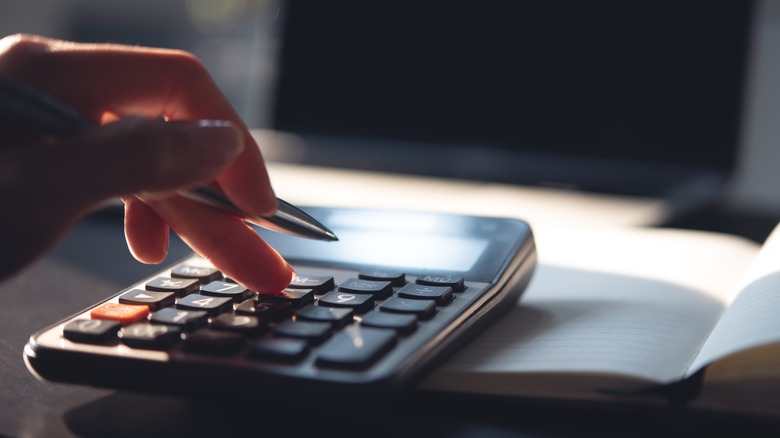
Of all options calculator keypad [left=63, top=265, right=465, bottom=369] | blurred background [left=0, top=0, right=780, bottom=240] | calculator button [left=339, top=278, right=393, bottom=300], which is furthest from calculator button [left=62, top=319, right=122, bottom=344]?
blurred background [left=0, top=0, right=780, bottom=240]

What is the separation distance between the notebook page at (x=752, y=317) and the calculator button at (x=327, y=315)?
0.45 ft

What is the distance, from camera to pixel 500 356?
37 cm

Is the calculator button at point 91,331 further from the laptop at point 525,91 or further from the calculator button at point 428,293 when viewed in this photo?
the laptop at point 525,91

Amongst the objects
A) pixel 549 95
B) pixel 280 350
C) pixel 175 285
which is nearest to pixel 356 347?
pixel 280 350

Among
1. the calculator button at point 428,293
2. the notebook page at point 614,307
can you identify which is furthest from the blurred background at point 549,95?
the calculator button at point 428,293

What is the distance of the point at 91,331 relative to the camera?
0.34m

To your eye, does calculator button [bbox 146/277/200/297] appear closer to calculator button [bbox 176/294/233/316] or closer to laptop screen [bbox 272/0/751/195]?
calculator button [bbox 176/294/233/316]

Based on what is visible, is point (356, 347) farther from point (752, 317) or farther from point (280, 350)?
point (752, 317)

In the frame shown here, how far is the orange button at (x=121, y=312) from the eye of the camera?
361 mm

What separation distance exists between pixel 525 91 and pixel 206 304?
22.3 inches

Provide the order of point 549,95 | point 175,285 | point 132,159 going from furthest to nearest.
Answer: point 549,95 → point 175,285 → point 132,159

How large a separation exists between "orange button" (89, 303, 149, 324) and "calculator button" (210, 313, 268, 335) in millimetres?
32

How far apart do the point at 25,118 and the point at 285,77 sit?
690 millimetres

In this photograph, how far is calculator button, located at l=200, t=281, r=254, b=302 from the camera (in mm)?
396
